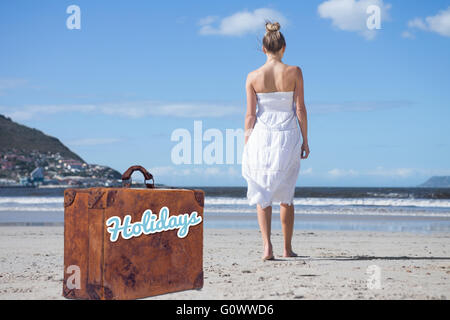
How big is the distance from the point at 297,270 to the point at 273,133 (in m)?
1.30

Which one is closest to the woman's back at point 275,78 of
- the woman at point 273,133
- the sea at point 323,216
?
the woman at point 273,133

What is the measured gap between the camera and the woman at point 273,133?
187 inches

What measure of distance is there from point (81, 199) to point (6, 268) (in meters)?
2.17

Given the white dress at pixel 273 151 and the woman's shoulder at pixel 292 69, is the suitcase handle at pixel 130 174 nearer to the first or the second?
the white dress at pixel 273 151

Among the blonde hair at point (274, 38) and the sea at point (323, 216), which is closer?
the blonde hair at point (274, 38)

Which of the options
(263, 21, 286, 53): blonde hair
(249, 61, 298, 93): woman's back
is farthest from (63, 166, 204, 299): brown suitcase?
(263, 21, 286, 53): blonde hair

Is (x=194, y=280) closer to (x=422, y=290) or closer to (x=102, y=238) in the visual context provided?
(x=102, y=238)

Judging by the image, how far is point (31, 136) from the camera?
65.4 m

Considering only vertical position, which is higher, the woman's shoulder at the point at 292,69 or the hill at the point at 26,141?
the hill at the point at 26,141

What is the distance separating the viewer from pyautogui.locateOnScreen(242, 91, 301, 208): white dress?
4.75 meters

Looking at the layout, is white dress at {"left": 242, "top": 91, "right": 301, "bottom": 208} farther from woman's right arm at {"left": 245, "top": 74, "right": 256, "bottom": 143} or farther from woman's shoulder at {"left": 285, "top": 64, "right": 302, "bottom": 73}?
woman's shoulder at {"left": 285, "top": 64, "right": 302, "bottom": 73}

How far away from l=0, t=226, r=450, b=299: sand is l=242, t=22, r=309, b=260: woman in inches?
24.5

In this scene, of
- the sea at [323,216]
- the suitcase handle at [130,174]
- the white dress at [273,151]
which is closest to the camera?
the suitcase handle at [130,174]
